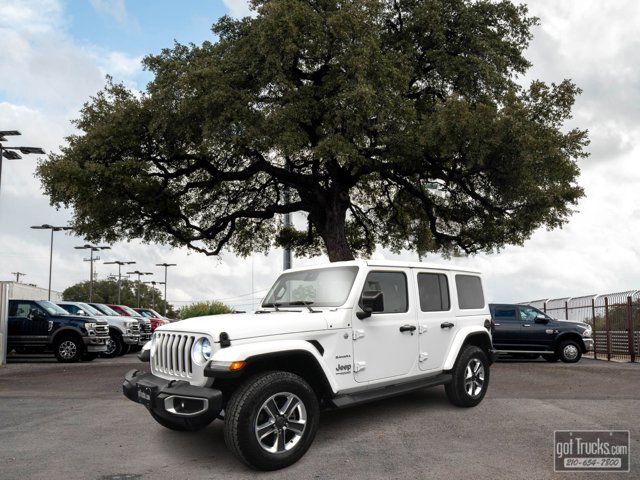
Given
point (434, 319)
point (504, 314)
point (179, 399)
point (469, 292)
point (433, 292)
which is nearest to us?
point (179, 399)

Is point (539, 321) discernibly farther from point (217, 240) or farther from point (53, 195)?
point (53, 195)

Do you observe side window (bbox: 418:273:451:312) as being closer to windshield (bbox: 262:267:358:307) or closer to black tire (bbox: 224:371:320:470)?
windshield (bbox: 262:267:358:307)

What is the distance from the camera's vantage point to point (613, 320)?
19516 millimetres

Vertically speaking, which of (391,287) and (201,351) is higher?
(391,287)

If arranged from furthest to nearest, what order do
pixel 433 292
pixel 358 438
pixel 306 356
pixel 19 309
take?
1. pixel 19 309
2. pixel 433 292
3. pixel 358 438
4. pixel 306 356

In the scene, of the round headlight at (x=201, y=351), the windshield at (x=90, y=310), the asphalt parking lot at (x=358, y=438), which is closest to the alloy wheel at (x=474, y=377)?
the asphalt parking lot at (x=358, y=438)

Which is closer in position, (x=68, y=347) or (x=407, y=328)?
(x=407, y=328)

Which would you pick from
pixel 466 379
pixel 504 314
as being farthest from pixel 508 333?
pixel 466 379

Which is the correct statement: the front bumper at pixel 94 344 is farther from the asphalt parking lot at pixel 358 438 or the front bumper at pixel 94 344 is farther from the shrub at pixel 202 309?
the shrub at pixel 202 309

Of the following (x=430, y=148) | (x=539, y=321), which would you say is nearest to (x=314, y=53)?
(x=430, y=148)

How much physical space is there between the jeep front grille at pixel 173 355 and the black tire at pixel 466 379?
3.92m

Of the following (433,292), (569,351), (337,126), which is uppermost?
(337,126)

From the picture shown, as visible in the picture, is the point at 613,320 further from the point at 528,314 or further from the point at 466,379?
the point at 466,379

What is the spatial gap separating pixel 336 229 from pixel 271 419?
51.2 ft
